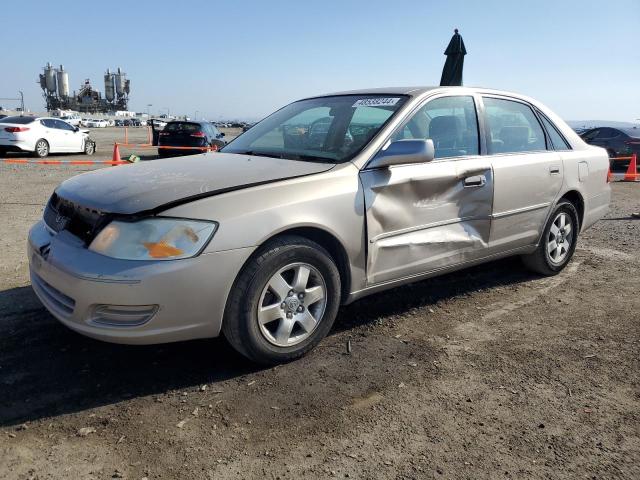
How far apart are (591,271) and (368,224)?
306cm

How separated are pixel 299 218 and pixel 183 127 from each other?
13.8 meters

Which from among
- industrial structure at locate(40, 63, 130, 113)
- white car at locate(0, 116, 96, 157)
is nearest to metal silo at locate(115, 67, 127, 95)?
industrial structure at locate(40, 63, 130, 113)

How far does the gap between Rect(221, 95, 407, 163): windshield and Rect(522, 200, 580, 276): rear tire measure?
6.53ft

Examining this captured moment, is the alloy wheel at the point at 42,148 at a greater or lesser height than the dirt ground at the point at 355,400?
greater

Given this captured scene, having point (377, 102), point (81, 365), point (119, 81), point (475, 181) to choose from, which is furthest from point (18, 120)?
point (119, 81)

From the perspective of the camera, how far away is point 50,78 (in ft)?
332

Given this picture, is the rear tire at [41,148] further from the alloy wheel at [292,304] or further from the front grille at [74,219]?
the alloy wheel at [292,304]

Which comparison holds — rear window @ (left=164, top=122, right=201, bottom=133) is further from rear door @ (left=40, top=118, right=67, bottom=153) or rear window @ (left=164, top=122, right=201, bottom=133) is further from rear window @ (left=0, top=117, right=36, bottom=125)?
rear window @ (left=0, top=117, right=36, bottom=125)

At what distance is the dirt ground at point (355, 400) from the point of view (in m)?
2.30

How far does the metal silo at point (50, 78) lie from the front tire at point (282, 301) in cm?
11376

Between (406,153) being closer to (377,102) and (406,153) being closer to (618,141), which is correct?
(377,102)

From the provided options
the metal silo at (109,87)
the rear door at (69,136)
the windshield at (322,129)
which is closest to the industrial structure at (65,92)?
the metal silo at (109,87)

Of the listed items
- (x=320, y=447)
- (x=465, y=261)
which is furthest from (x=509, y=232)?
(x=320, y=447)

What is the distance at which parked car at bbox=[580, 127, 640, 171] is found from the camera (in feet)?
52.1
